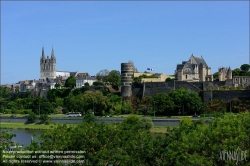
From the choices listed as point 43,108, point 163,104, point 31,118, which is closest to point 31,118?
point 31,118

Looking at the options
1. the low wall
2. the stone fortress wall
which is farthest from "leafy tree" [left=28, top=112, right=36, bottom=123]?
the low wall

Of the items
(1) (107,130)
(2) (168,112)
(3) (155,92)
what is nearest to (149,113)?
(2) (168,112)

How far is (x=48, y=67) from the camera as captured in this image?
12825 cm

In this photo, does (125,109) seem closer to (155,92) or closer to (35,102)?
(155,92)

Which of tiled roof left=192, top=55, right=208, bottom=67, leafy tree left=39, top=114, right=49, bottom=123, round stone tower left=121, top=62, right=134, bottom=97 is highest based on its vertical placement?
tiled roof left=192, top=55, right=208, bottom=67

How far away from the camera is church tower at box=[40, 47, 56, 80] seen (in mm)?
127875

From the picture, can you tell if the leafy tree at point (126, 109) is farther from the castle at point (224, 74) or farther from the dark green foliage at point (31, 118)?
the castle at point (224, 74)

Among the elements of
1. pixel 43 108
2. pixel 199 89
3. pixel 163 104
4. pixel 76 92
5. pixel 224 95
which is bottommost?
pixel 43 108

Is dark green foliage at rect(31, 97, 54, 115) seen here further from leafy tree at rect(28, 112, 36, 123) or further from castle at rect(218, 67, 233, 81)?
castle at rect(218, 67, 233, 81)

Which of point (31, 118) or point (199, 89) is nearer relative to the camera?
point (31, 118)

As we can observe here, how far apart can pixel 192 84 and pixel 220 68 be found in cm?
1371

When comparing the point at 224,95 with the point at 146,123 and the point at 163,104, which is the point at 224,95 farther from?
the point at 146,123

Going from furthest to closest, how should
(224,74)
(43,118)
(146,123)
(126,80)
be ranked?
(224,74), (126,80), (43,118), (146,123)

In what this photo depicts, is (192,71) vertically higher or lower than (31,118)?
higher
